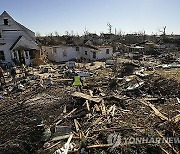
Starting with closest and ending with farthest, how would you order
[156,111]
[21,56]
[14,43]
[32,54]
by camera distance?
[156,111] → [14,43] → [21,56] → [32,54]

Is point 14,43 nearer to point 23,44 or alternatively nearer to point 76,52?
point 23,44

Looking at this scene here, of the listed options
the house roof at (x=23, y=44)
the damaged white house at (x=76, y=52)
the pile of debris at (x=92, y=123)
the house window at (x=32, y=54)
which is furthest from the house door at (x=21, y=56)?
the pile of debris at (x=92, y=123)

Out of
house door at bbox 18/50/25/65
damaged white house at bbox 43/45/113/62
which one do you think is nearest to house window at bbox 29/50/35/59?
house door at bbox 18/50/25/65

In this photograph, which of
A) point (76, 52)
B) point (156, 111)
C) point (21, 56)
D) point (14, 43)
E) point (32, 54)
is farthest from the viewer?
point (76, 52)

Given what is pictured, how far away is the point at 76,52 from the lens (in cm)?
3250

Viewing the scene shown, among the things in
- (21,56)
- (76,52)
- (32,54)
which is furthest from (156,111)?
(76,52)

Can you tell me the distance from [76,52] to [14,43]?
10190 mm

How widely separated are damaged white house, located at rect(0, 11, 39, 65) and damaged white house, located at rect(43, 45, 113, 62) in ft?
13.1

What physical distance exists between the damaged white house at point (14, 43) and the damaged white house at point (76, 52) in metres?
3.99

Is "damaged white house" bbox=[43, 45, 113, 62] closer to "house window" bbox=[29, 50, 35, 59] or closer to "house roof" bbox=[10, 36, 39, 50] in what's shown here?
"house window" bbox=[29, 50, 35, 59]

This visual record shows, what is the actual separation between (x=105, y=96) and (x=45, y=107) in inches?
147

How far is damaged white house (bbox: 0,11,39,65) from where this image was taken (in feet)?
83.6

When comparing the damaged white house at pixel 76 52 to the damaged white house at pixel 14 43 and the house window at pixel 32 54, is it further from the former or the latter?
the damaged white house at pixel 14 43

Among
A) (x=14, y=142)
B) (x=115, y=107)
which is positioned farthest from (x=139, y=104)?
(x=14, y=142)
